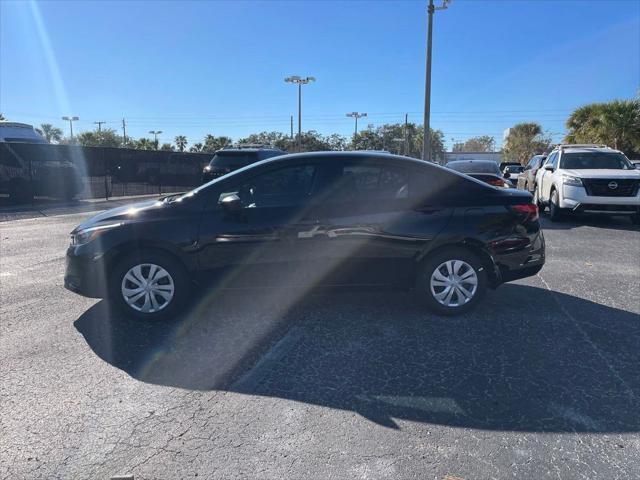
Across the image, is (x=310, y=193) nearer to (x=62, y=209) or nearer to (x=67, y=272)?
(x=67, y=272)

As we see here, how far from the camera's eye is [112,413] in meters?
3.12

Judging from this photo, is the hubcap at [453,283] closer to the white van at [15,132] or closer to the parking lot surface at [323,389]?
the parking lot surface at [323,389]

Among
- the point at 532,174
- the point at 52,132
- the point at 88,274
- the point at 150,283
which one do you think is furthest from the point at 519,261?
the point at 52,132

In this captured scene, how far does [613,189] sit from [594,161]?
1.59 metres

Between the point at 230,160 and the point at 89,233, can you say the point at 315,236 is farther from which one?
the point at 230,160

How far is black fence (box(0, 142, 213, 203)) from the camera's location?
15883 mm

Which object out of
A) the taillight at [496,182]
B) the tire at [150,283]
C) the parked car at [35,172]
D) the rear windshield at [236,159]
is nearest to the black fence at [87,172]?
the parked car at [35,172]

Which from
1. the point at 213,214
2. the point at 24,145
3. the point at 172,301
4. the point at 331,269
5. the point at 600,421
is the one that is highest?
the point at 24,145

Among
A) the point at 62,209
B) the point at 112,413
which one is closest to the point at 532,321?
the point at 112,413

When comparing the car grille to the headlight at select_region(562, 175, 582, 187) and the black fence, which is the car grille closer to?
the headlight at select_region(562, 175, 582, 187)

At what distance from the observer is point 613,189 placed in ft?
35.4

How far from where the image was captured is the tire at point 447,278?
4703mm

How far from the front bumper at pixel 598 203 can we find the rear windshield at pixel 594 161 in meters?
1.31

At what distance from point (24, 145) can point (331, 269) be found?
15439 millimetres
